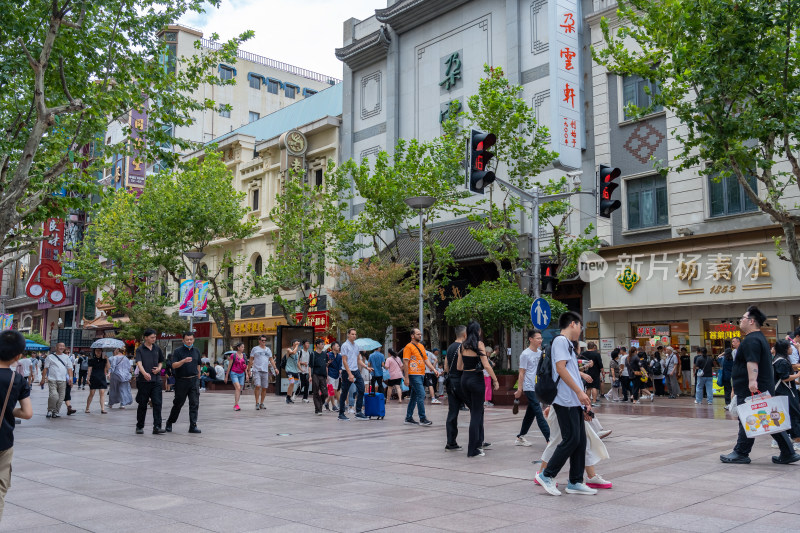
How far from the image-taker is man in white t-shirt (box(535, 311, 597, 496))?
677cm

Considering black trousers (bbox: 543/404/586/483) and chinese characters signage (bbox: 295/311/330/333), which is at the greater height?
chinese characters signage (bbox: 295/311/330/333)

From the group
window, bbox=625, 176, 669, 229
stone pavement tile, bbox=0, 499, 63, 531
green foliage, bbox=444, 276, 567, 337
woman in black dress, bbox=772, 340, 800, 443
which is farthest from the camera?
window, bbox=625, 176, 669, 229

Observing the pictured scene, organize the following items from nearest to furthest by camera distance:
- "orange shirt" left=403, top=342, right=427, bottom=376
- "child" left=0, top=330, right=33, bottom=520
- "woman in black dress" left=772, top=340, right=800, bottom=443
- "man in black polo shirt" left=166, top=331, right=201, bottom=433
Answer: "child" left=0, top=330, right=33, bottom=520 → "woman in black dress" left=772, top=340, right=800, bottom=443 → "man in black polo shirt" left=166, top=331, right=201, bottom=433 → "orange shirt" left=403, top=342, right=427, bottom=376

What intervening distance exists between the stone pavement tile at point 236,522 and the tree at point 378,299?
743 inches

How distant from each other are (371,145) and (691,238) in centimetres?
1621

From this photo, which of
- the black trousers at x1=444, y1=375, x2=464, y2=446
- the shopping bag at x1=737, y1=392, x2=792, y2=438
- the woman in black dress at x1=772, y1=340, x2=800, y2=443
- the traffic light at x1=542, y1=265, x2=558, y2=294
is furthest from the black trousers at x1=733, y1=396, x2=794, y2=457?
the traffic light at x1=542, y1=265, x2=558, y2=294

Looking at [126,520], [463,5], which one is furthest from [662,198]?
[126,520]

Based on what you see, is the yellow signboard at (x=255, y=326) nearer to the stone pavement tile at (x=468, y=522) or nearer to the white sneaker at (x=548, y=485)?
the white sneaker at (x=548, y=485)

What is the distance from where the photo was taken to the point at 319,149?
3616 cm

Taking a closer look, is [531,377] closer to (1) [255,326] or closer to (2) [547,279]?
(2) [547,279]

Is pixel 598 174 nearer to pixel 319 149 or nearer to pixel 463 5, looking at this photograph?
pixel 463 5

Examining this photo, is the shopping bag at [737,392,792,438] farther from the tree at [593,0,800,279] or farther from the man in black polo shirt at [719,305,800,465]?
the tree at [593,0,800,279]

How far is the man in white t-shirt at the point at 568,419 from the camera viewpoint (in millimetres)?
6770

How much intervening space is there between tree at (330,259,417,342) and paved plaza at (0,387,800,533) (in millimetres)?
11864
